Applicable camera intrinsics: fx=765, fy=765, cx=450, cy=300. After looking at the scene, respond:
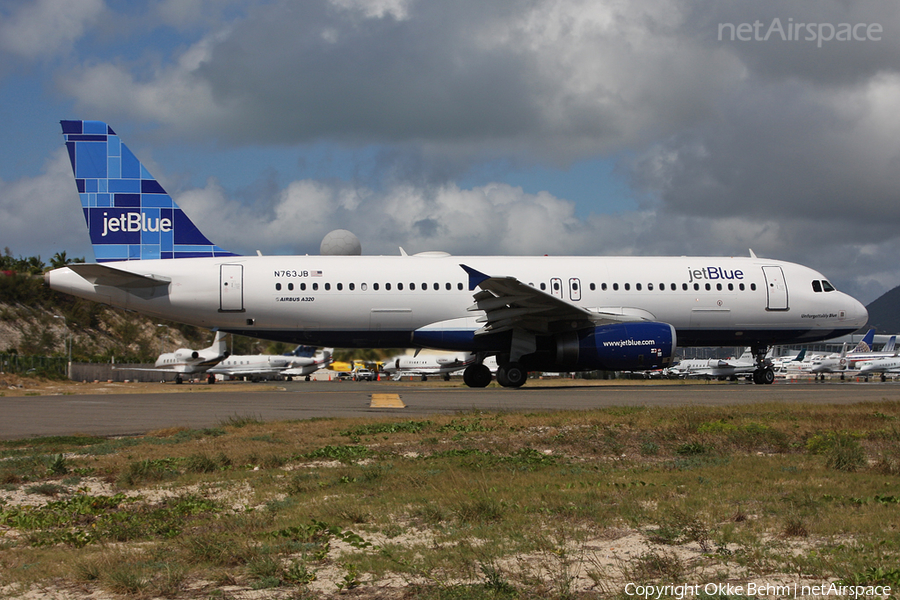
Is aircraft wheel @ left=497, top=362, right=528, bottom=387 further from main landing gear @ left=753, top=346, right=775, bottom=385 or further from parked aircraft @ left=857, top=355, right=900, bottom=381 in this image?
parked aircraft @ left=857, top=355, right=900, bottom=381

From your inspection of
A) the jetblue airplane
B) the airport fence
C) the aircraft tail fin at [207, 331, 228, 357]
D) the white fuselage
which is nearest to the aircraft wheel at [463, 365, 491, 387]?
the jetblue airplane

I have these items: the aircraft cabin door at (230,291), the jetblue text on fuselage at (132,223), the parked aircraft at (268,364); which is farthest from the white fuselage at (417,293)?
the parked aircraft at (268,364)

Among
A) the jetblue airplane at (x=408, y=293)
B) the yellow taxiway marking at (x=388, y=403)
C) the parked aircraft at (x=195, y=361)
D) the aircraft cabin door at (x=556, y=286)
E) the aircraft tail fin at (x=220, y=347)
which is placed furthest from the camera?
the aircraft tail fin at (x=220, y=347)

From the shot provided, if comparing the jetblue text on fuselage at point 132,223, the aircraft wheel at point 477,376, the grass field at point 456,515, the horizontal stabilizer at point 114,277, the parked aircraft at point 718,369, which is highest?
the jetblue text on fuselage at point 132,223

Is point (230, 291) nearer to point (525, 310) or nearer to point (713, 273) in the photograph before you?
point (525, 310)

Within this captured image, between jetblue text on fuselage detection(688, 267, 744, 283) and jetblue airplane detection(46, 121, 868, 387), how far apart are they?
4 cm

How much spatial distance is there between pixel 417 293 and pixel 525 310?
3531 millimetres

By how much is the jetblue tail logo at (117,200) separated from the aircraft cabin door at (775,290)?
724 inches

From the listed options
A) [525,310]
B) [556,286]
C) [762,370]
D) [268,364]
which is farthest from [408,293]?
[268,364]

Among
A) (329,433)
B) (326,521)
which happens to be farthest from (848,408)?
(326,521)

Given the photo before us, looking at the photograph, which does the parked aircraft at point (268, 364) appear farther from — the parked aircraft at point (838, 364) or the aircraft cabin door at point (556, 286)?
the aircraft cabin door at point (556, 286)

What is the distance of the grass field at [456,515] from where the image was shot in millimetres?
3955

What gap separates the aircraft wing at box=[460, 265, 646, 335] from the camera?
2081cm

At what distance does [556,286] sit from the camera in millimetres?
23719
